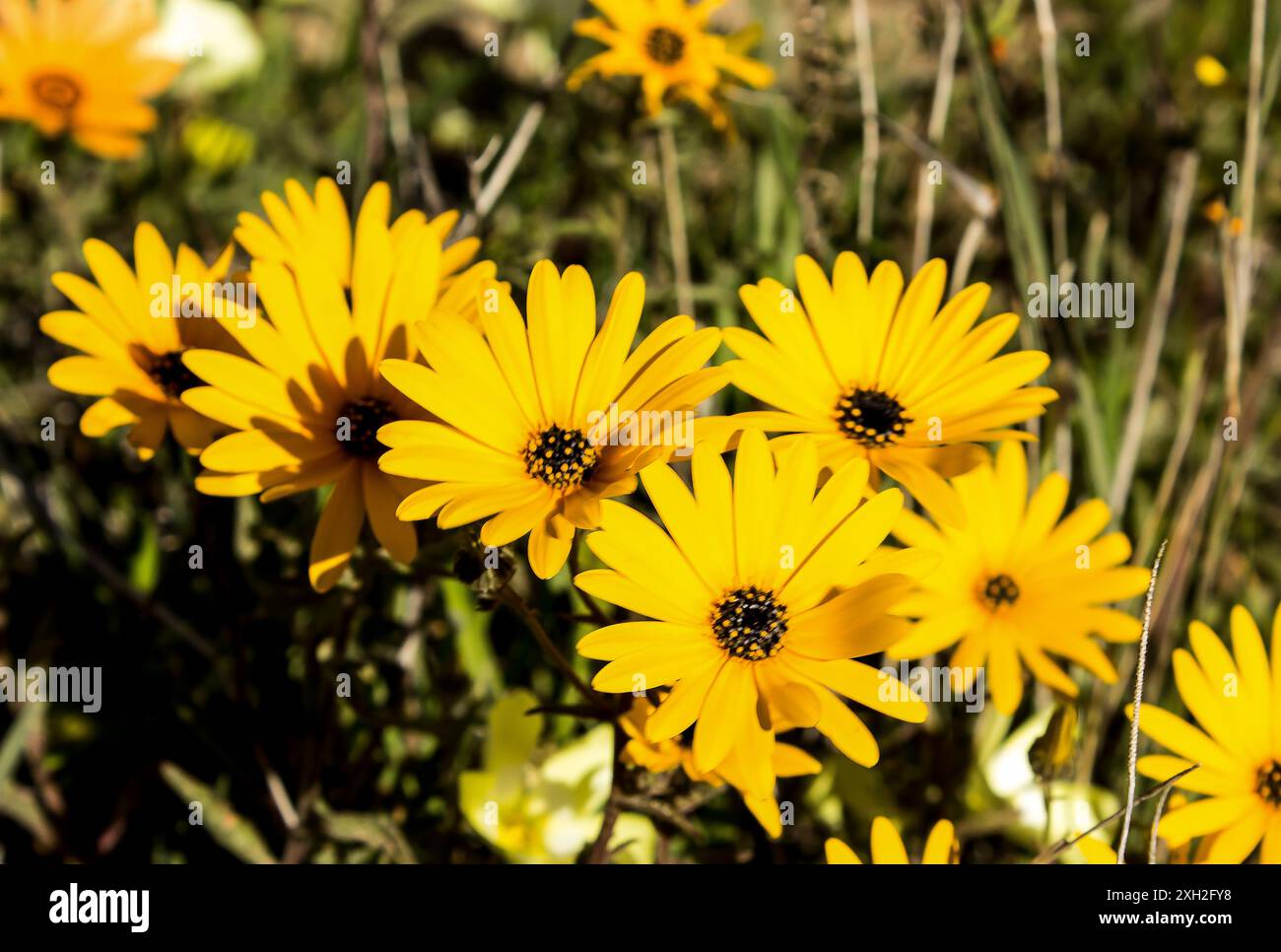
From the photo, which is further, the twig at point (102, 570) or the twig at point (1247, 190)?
the twig at point (1247, 190)

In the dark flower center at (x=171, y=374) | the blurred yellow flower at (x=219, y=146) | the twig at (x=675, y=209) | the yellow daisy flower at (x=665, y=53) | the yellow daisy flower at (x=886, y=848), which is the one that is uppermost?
the blurred yellow flower at (x=219, y=146)

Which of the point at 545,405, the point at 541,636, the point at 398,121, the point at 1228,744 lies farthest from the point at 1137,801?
the point at 398,121

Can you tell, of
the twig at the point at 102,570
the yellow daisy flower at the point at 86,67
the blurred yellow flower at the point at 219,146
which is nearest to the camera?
the twig at the point at 102,570

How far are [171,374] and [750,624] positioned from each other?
2.80 feet

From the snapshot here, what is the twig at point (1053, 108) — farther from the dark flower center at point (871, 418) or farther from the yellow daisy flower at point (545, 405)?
the yellow daisy flower at point (545, 405)

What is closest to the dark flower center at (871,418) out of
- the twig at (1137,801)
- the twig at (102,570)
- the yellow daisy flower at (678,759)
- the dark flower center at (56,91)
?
the yellow daisy flower at (678,759)

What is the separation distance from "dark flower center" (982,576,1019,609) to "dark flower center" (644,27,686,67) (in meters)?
1.07

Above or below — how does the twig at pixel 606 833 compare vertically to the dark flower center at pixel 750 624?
below

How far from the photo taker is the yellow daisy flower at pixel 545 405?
1.19 m

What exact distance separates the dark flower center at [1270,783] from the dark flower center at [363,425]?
47.1 inches

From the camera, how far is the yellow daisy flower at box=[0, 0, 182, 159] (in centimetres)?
248

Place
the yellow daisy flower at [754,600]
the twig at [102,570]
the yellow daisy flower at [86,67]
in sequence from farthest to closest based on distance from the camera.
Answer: the yellow daisy flower at [86,67], the twig at [102,570], the yellow daisy flower at [754,600]

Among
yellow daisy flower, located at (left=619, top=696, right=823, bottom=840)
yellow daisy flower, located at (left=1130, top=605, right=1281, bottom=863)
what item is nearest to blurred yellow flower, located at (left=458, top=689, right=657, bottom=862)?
yellow daisy flower, located at (left=619, top=696, right=823, bottom=840)
